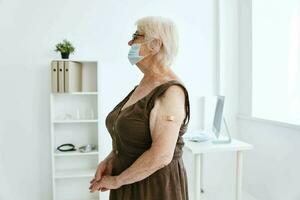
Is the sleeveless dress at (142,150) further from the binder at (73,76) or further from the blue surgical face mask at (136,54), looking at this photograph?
the binder at (73,76)

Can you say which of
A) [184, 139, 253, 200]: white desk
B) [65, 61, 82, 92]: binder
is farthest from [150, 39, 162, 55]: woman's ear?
[65, 61, 82, 92]: binder

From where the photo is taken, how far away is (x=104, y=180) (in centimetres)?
138

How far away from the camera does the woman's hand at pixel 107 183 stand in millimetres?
1313

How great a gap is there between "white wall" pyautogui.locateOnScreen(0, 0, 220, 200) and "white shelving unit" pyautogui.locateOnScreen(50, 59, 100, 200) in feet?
0.31

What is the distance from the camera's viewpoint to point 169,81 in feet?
4.11
